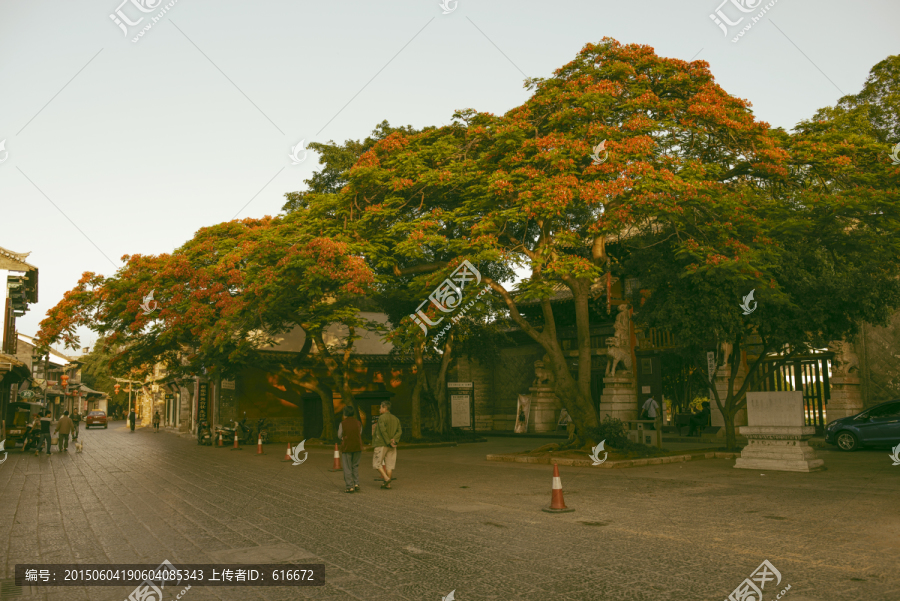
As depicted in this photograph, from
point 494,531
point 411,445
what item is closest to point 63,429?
point 411,445

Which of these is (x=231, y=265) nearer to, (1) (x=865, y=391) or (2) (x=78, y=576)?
(2) (x=78, y=576)

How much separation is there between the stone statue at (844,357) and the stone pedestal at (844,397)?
7.8 inches

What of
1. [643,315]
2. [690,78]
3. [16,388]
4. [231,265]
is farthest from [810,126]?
[16,388]

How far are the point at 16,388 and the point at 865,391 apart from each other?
37867mm

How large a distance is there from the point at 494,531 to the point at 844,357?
55.8ft

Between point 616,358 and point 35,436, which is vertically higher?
point 616,358

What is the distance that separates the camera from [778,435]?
48.2 ft

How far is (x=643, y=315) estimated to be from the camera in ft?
58.3

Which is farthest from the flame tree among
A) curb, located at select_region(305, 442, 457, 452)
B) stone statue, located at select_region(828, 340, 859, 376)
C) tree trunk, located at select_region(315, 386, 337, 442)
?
stone statue, located at select_region(828, 340, 859, 376)

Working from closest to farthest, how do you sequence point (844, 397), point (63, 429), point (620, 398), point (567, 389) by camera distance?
point (567, 389) → point (844, 397) → point (620, 398) → point (63, 429)

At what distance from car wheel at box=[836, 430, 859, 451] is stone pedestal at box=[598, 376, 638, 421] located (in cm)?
752

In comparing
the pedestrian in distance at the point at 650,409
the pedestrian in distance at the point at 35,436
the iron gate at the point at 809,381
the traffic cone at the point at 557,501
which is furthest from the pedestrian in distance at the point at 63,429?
the iron gate at the point at 809,381

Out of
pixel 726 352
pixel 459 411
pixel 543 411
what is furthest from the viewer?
pixel 543 411

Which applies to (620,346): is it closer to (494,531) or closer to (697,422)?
(697,422)
